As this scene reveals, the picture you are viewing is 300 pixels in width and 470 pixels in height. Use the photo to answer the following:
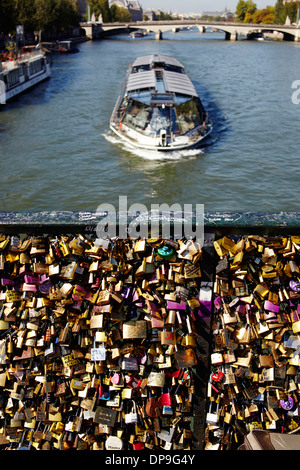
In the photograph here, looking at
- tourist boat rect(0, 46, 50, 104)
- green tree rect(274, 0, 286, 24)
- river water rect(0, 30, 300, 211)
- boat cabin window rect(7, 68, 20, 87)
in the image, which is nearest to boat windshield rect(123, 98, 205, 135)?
river water rect(0, 30, 300, 211)

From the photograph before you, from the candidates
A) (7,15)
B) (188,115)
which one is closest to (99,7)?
(7,15)

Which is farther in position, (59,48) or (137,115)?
(59,48)

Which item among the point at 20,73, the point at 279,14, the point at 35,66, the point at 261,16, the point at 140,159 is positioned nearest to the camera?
the point at 140,159

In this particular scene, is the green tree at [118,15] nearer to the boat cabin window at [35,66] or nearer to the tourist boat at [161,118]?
the boat cabin window at [35,66]

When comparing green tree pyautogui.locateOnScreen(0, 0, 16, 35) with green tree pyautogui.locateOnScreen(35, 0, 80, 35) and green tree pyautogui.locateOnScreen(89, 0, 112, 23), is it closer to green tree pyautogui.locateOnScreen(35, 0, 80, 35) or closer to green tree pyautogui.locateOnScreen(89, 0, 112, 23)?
green tree pyautogui.locateOnScreen(35, 0, 80, 35)

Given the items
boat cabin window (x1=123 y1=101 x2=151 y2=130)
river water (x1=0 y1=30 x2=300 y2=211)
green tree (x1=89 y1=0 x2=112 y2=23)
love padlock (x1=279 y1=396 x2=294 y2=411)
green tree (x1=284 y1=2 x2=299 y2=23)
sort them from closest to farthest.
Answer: love padlock (x1=279 y1=396 x2=294 y2=411) < river water (x1=0 y1=30 x2=300 y2=211) < boat cabin window (x1=123 y1=101 x2=151 y2=130) < green tree (x1=284 y1=2 x2=299 y2=23) < green tree (x1=89 y1=0 x2=112 y2=23)

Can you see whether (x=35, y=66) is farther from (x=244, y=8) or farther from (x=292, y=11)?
(x=244, y=8)

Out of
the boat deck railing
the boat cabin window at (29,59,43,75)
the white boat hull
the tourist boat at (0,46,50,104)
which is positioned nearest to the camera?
the boat deck railing
